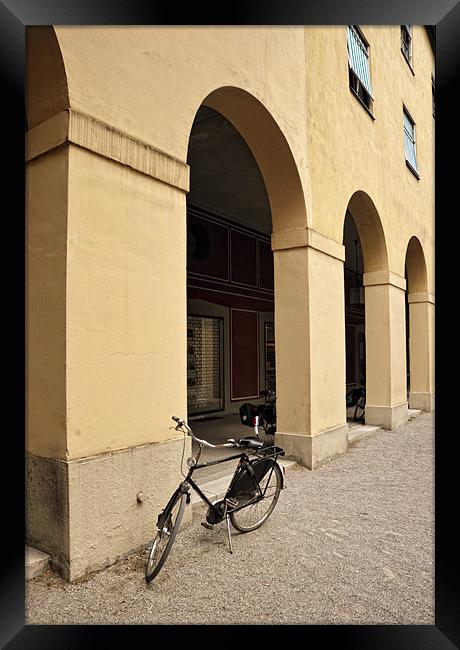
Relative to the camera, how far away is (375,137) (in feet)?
31.3

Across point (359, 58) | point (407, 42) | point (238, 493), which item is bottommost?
point (238, 493)

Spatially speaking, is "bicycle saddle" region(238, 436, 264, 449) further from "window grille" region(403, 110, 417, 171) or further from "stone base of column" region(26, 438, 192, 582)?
"window grille" region(403, 110, 417, 171)

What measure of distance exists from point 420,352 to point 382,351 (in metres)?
3.87

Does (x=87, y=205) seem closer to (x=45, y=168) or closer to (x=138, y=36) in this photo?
(x=45, y=168)

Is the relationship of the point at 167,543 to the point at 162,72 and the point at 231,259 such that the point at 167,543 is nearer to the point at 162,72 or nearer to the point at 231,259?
the point at 162,72

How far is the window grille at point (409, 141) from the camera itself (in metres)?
12.3

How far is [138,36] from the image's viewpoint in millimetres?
3914

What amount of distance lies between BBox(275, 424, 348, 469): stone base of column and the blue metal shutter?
22.0 ft

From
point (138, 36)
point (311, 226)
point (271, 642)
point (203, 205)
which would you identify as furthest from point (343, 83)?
point (271, 642)

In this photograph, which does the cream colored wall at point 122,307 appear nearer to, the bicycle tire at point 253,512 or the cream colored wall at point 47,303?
the cream colored wall at point 47,303

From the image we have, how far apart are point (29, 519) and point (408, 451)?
19.9 feet

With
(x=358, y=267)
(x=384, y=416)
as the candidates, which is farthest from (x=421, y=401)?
(x=358, y=267)

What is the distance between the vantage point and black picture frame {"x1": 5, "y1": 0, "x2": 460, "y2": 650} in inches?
75.9

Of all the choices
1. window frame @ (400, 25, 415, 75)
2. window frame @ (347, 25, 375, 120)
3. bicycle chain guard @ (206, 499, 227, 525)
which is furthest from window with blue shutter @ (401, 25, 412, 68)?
bicycle chain guard @ (206, 499, 227, 525)
